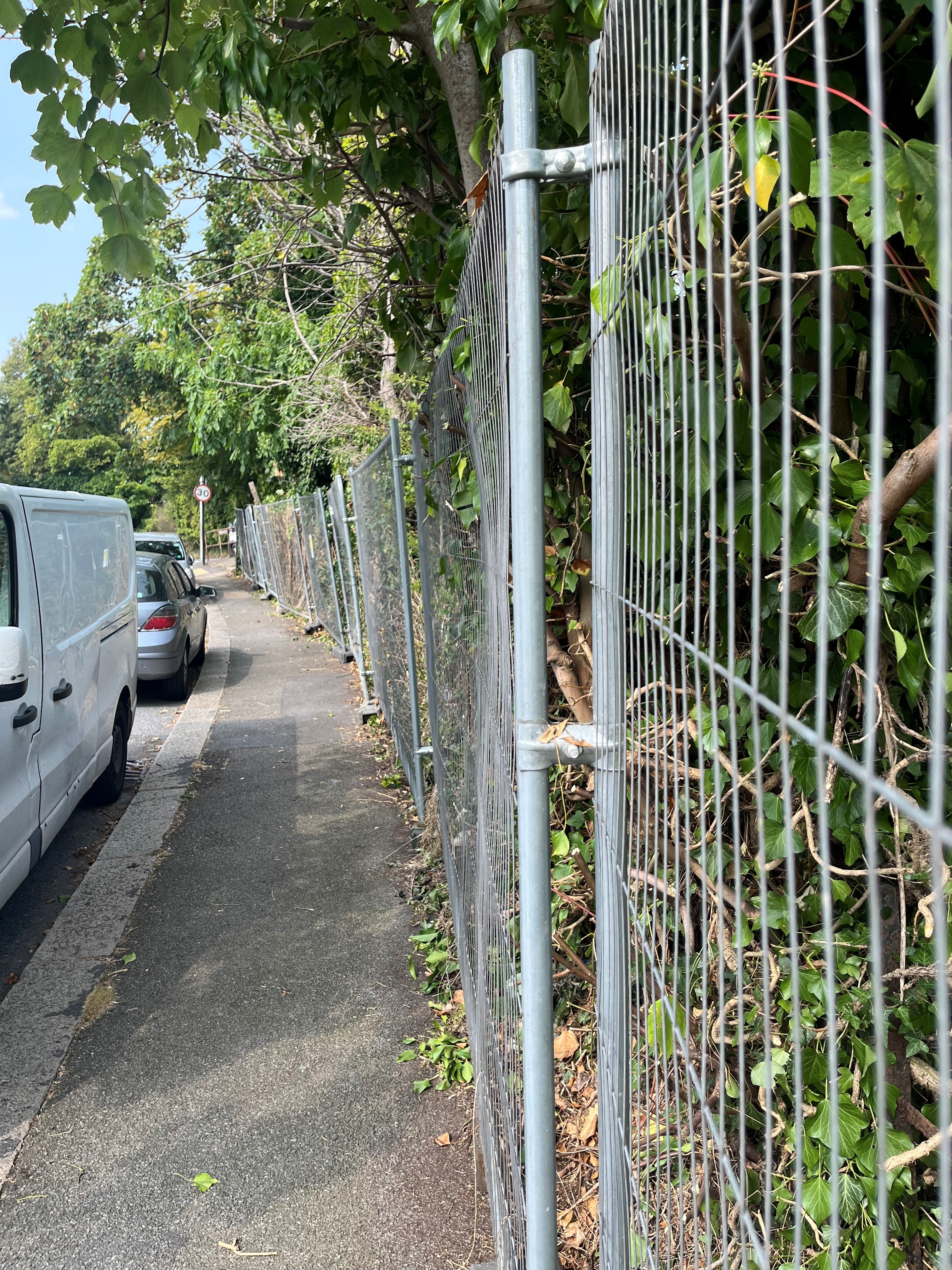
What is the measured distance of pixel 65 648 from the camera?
5223mm

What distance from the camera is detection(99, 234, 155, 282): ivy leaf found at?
3.43 metres

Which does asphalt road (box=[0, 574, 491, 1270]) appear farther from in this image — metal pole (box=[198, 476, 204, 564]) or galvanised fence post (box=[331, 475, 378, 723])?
metal pole (box=[198, 476, 204, 564])

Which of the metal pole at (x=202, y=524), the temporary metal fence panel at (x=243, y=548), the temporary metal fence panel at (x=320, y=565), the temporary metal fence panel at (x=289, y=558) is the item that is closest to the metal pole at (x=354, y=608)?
the temporary metal fence panel at (x=320, y=565)

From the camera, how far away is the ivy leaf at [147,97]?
340cm

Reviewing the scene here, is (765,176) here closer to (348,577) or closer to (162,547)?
(348,577)

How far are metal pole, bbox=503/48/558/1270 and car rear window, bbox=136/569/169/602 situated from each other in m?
9.34

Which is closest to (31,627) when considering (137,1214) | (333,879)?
(333,879)

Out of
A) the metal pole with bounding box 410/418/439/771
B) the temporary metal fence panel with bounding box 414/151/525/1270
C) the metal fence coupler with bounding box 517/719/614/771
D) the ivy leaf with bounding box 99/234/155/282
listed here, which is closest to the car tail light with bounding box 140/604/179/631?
the metal pole with bounding box 410/418/439/771

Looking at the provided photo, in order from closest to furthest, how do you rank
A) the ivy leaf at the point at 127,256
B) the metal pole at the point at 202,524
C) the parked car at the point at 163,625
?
1. the ivy leaf at the point at 127,256
2. the parked car at the point at 163,625
3. the metal pole at the point at 202,524

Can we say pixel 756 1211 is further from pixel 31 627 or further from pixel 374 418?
pixel 374 418

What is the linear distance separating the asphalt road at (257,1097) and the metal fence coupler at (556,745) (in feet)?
5.85

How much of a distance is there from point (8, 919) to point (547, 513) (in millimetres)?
3680

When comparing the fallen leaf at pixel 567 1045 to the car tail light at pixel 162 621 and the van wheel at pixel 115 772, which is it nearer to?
the van wheel at pixel 115 772

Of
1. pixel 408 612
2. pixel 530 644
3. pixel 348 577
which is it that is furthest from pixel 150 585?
pixel 530 644
